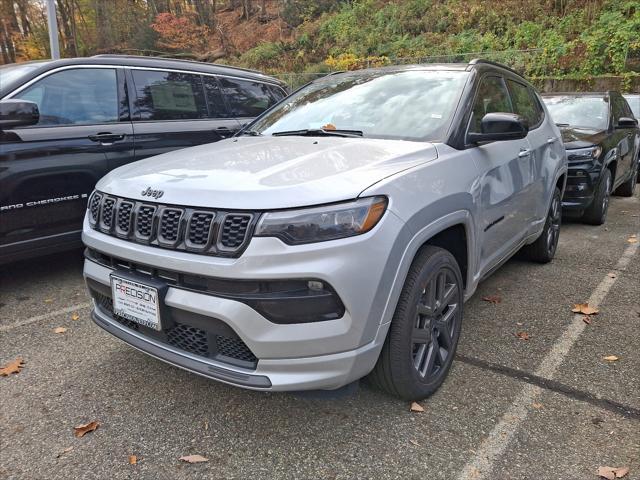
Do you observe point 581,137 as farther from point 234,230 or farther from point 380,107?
point 234,230

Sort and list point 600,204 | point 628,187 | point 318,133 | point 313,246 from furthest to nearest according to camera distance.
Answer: point 628,187 → point 600,204 → point 318,133 → point 313,246

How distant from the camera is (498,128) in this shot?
9.34ft

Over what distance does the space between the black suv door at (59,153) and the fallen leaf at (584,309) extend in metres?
3.75

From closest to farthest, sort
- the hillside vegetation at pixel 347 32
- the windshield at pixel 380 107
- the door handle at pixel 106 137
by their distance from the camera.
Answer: the windshield at pixel 380 107 → the door handle at pixel 106 137 → the hillside vegetation at pixel 347 32

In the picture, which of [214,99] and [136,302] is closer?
[136,302]

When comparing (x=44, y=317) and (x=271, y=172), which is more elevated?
(x=271, y=172)

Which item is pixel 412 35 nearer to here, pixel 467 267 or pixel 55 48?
pixel 55 48

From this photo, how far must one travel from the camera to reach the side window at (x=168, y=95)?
455 centimetres

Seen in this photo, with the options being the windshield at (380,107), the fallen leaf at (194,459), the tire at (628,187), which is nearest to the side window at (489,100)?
the windshield at (380,107)

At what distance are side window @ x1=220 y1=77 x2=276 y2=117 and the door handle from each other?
4.59 ft

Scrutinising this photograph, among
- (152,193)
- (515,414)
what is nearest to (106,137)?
(152,193)

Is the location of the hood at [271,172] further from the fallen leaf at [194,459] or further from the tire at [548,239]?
the tire at [548,239]

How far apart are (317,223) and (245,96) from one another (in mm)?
3935

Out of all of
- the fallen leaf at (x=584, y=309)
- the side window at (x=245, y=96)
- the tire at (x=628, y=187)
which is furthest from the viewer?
the tire at (x=628, y=187)
